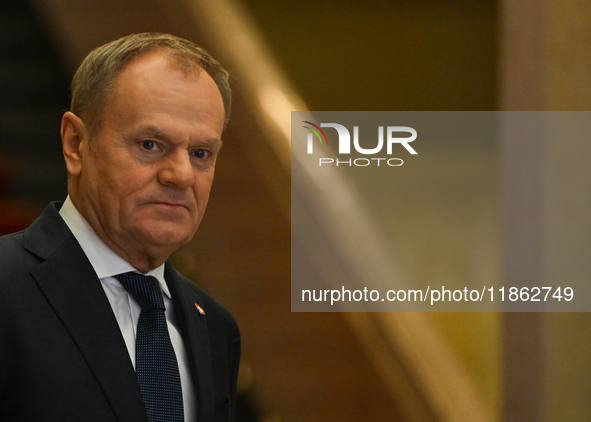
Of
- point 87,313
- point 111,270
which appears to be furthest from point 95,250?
point 87,313

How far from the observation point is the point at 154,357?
1412 millimetres

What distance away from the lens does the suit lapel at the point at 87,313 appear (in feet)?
4.21

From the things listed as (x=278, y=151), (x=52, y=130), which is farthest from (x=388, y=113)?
(x=52, y=130)

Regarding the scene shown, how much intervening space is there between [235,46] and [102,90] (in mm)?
1470

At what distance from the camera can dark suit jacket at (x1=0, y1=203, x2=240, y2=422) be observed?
121 cm

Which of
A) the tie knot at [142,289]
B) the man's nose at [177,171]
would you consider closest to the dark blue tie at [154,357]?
the tie knot at [142,289]

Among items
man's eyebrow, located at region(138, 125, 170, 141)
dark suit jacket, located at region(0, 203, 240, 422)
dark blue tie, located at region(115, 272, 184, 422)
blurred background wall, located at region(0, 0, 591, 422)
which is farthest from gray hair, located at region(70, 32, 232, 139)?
blurred background wall, located at region(0, 0, 591, 422)

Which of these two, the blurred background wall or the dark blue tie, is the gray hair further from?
the blurred background wall

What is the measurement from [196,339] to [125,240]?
0.33 m

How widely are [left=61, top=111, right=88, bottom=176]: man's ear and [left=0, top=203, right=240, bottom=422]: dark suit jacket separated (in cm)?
11

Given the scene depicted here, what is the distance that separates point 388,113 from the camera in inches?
112

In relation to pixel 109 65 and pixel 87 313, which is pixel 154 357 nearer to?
pixel 87 313

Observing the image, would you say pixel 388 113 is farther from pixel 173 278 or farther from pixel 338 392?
pixel 173 278

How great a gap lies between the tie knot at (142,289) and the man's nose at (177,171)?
0.23m
